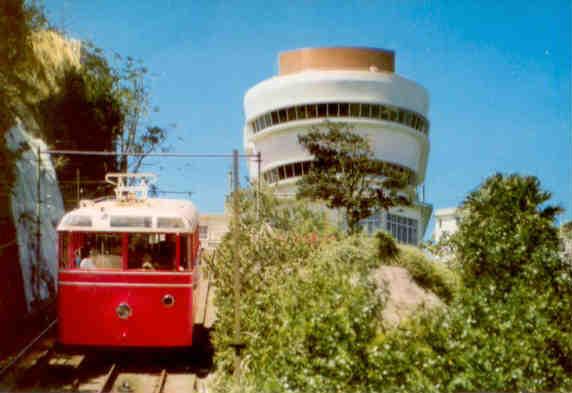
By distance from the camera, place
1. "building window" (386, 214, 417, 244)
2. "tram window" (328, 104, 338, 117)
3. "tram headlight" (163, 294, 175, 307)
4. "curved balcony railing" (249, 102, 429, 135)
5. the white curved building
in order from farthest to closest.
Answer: "tram window" (328, 104, 338, 117), "curved balcony railing" (249, 102, 429, 135), the white curved building, "building window" (386, 214, 417, 244), "tram headlight" (163, 294, 175, 307)

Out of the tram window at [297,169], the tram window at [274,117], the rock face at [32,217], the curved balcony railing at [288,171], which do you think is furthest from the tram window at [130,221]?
the tram window at [274,117]

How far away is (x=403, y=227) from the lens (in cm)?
4644

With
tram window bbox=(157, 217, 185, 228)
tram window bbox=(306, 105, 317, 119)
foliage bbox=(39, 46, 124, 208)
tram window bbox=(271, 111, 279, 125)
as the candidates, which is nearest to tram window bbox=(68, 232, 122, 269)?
tram window bbox=(157, 217, 185, 228)

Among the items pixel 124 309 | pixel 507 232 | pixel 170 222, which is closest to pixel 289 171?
pixel 170 222

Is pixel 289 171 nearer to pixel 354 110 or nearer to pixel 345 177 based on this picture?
pixel 354 110

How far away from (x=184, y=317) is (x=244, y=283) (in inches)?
59.9

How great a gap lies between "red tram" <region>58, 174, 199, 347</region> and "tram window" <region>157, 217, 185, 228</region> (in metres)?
0.02

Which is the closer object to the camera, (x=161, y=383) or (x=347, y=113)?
(x=161, y=383)

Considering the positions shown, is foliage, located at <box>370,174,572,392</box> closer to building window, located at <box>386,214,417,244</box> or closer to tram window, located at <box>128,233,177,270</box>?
tram window, located at <box>128,233,177,270</box>

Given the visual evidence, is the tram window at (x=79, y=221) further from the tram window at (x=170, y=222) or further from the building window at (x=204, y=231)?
the building window at (x=204, y=231)

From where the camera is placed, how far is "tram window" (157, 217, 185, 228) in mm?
14109

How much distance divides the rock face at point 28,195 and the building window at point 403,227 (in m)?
28.5

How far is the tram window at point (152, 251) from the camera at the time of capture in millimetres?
13992

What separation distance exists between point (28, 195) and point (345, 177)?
17.3m
